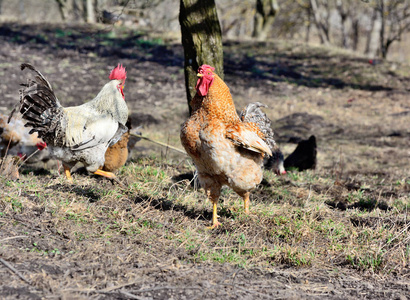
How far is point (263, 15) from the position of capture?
1884 cm

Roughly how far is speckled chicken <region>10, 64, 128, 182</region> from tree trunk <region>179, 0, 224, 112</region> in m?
1.27

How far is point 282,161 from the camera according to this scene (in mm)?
7410

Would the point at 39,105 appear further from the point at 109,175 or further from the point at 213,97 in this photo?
the point at 213,97

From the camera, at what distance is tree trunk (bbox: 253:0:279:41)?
60.3 ft

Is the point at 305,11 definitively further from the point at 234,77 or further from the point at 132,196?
the point at 132,196

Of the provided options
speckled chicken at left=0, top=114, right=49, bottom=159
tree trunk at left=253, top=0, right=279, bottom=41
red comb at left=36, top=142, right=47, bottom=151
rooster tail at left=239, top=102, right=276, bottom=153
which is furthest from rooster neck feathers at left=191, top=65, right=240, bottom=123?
tree trunk at left=253, top=0, right=279, bottom=41

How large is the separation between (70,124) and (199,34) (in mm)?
2134

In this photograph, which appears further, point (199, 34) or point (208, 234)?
point (199, 34)

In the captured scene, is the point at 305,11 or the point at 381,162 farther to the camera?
the point at 305,11

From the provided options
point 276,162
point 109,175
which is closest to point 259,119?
point 109,175

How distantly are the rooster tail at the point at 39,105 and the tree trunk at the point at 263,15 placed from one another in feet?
46.4

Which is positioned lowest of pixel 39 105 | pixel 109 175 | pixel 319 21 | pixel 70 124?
pixel 109 175

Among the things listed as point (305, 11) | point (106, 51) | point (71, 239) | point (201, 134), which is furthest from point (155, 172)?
point (305, 11)

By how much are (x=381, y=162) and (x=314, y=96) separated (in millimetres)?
5281
